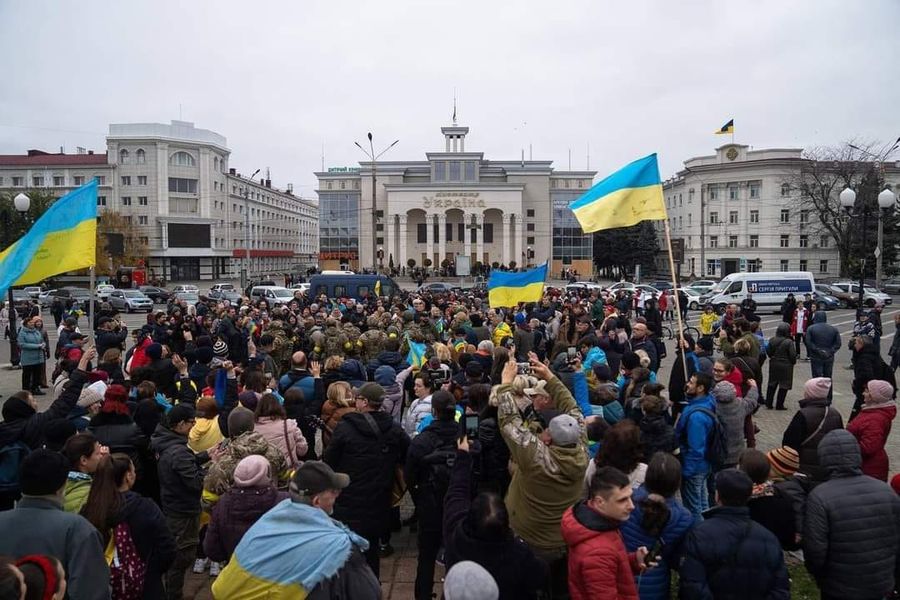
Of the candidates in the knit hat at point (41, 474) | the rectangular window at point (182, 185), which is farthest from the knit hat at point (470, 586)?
the rectangular window at point (182, 185)

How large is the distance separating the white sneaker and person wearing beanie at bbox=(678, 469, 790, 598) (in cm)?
423

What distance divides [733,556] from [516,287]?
10683 mm

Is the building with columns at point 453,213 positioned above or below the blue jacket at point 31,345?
above

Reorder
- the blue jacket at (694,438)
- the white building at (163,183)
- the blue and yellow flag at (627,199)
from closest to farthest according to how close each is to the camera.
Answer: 1. the blue jacket at (694,438)
2. the blue and yellow flag at (627,199)
3. the white building at (163,183)

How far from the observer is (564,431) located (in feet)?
12.2

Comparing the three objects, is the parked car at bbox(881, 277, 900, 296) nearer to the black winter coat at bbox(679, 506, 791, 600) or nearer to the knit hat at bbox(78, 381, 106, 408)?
the black winter coat at bbox(679, 506, 791, 600)

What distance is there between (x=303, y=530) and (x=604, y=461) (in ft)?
7.68

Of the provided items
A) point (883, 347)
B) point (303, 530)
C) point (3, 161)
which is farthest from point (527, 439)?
point (3, 161)

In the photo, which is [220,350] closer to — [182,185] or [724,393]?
[724,393]

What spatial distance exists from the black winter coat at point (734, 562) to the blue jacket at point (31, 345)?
44.8ft

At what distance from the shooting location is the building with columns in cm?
7319

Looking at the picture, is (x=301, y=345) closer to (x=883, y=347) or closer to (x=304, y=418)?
(x=304, y=418)

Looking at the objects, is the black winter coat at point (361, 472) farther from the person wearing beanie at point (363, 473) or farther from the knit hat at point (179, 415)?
the knit hat at point (179, 415)

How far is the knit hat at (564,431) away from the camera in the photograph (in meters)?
3.71
